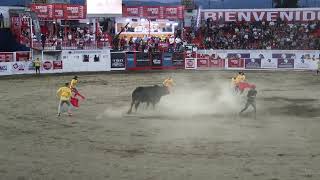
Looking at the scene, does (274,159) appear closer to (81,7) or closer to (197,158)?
(197,158)

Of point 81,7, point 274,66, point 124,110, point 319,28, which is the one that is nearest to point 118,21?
point 81,7

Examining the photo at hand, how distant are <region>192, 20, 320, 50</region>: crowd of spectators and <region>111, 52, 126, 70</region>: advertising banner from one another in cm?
881

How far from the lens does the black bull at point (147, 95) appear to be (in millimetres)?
21156

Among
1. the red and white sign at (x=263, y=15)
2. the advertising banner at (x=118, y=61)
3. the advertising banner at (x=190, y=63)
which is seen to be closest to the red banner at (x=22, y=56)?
the advertising banner at (x=118, y=61)

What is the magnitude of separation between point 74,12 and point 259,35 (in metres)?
16.3

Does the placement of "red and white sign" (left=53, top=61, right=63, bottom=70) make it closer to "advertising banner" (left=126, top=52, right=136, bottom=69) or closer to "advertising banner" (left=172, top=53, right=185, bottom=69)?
"advertising banner" (left=126, top=52, right=136, bottom=69)

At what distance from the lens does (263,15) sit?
49719 millimetres

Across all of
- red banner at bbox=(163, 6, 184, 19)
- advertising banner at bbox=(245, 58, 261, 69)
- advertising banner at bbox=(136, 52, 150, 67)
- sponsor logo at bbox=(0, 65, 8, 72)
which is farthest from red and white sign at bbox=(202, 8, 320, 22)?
sponsor logo at bbox=(0, 65, 8, 72)

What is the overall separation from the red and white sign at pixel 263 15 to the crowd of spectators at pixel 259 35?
17.7 inches

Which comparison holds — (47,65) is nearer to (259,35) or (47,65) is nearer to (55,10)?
(55,10)

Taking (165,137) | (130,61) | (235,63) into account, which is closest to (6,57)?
(130,61)

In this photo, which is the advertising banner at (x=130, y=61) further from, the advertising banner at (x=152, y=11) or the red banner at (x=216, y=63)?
the red banner at (x=216, y=63)

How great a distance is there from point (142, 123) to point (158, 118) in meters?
1.20

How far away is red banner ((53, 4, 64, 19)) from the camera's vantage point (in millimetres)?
42750
